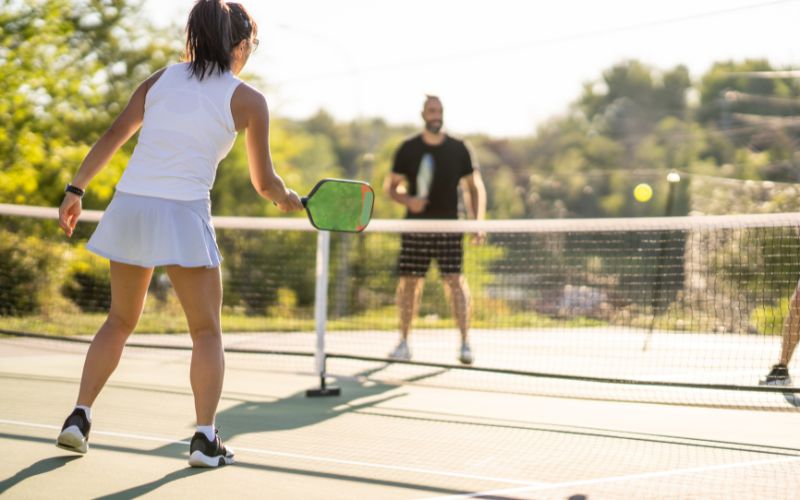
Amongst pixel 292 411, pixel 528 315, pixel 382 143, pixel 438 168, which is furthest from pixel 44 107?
pixel 382 143

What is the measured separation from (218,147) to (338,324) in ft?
30.4

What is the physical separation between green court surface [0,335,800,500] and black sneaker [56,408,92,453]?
0.27 ft

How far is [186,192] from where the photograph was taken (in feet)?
16.2

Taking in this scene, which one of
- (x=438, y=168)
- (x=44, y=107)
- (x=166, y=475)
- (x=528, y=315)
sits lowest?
(x=166, y=475)

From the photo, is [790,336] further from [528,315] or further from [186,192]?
[528,315]

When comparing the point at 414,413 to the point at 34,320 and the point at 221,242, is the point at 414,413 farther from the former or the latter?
the point at 221,242

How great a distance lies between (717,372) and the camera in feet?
31.8

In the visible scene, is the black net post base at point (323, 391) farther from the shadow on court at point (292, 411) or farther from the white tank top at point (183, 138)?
the white tank top at point (183, 138)

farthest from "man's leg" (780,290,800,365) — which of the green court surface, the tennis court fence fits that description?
the green court surface

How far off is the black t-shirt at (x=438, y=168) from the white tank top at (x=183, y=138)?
15.9 feet

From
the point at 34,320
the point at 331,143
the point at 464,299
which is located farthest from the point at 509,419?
the point at 331,143

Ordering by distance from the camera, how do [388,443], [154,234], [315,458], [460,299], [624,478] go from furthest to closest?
[460,299] < [388,443] < [315,458] < [624,478] < [154,234]

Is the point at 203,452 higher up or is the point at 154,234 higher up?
the point at 154,234

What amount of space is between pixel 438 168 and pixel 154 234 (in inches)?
202
